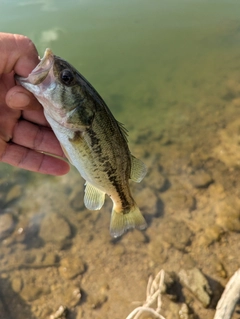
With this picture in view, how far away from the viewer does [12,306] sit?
4.19 meters

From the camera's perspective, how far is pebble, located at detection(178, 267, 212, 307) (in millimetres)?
3983

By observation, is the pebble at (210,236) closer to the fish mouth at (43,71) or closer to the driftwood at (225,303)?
the driftwood at (225,303)

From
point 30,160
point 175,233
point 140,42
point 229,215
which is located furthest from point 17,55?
point 140,42

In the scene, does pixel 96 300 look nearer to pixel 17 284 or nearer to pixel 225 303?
pixel 17 284

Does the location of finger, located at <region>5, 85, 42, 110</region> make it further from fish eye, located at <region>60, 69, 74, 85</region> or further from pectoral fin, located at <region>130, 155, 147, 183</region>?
pectoral fin, located at <region>130, 155, 147, 183</region>

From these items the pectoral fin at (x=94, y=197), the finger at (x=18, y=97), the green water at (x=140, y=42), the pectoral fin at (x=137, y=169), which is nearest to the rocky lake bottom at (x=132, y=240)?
the green water at (x=140, y=42)

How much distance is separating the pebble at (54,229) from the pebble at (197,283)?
197 centimetres

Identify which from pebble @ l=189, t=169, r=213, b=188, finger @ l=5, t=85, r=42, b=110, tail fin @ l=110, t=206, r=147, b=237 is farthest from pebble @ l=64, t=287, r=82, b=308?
finger @ l=5, t=85, r=42, b=110

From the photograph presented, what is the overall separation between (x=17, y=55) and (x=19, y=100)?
0.38 m

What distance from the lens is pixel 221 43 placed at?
9508mm

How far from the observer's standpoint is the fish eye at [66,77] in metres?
2.25

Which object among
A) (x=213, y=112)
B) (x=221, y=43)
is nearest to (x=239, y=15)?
(x=221, y=43)

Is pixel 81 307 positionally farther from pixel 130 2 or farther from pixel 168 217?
pixel 130 2

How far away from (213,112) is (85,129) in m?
5.68
